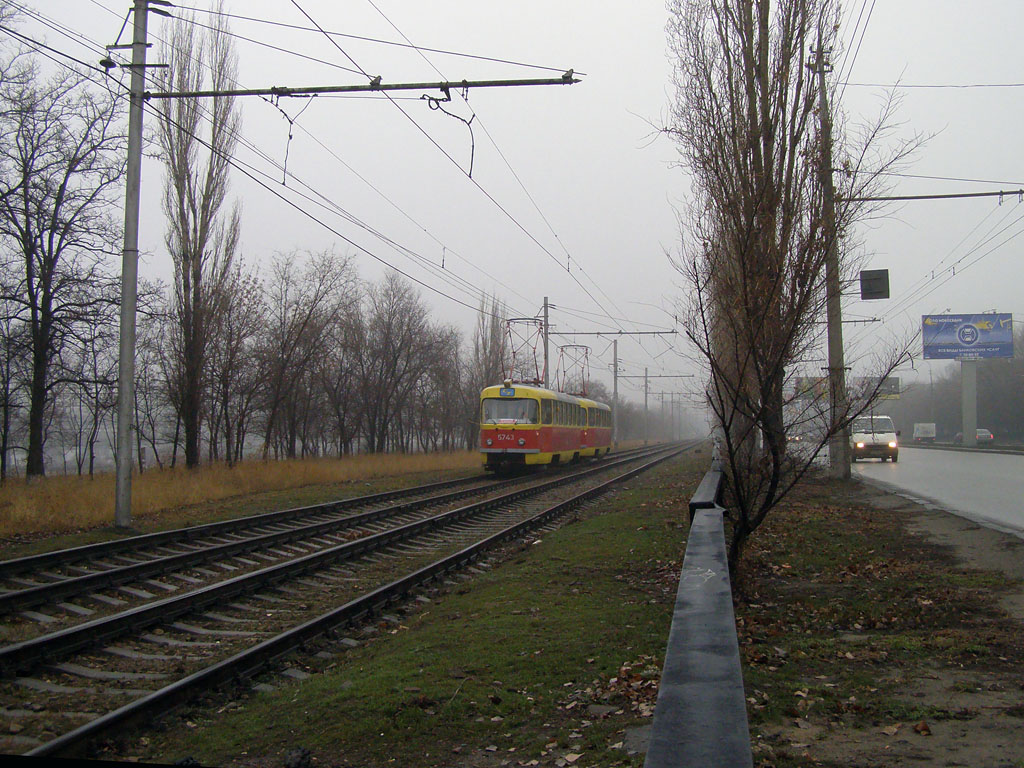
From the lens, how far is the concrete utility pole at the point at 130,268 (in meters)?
13.5

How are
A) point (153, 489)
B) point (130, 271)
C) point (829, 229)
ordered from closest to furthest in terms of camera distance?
1. point (829, 229)
2. point (130, 271)
3. point (153, 489)

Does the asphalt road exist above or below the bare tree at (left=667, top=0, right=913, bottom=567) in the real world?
below

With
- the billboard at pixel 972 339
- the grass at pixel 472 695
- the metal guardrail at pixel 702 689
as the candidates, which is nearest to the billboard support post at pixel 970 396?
the billboard at pixel 972 339

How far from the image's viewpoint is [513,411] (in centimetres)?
2828

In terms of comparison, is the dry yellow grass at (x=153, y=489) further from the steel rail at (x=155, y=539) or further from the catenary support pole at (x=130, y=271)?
the steel rail at (x=155, y=539)

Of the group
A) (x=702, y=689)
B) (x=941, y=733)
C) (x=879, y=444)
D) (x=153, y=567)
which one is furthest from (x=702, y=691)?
(x=879, y=444)

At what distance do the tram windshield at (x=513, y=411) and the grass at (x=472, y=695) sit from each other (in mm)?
19186

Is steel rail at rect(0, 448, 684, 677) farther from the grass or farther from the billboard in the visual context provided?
the billboard

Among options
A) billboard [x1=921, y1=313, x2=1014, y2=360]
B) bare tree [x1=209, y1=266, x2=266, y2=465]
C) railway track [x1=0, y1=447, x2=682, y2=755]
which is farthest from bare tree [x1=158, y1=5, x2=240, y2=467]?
billboard [x1=921, y1=313, x2=1014, y2=360]

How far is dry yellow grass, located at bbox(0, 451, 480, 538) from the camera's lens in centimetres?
1383

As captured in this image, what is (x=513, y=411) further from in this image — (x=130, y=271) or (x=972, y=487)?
(x=130, y=271)

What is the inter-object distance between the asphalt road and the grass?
24.6ft

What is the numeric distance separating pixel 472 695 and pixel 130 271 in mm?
11225

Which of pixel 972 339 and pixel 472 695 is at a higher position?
pixel 972 339
